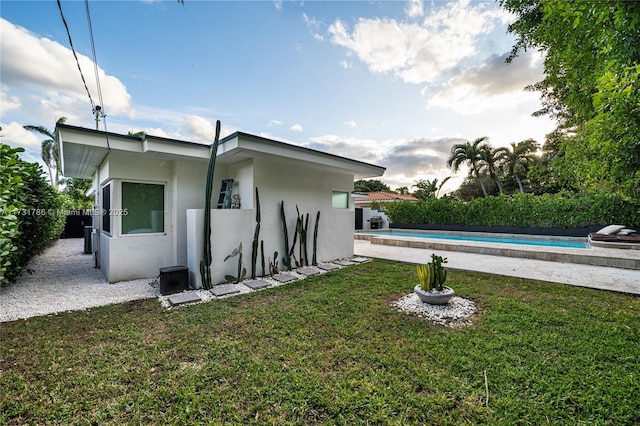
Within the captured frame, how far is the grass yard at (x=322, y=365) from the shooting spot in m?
2.22

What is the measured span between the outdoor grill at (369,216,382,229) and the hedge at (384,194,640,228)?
5.64ft

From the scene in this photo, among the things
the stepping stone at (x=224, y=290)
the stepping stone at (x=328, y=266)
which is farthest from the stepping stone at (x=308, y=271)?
the stepping stone at (x=224, y=290)

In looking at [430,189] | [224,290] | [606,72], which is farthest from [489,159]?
[224,290]

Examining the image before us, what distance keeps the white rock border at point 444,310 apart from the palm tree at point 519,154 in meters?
23.6

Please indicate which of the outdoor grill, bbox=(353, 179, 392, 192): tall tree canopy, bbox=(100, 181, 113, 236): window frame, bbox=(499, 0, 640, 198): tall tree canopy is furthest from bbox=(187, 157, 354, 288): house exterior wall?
bbox=(353, 179, 392, 192): tall tree canopy

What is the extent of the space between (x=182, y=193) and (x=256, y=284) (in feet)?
10.1

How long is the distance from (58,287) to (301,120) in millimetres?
9358

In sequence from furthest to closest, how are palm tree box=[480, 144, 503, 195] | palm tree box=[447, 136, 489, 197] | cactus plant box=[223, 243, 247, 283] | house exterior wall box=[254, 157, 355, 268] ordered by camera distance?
palm tree box=[480, 144, 503, 195]
palm tree box=[447, 136, 489, 197]
house exterior wall box=[254, 157, 355, 268]
cactus plant box=[223, 243, 247, 283]

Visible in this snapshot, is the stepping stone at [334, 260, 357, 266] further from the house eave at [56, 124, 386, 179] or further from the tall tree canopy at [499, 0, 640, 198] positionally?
the tall tree canopy at [499, 0, 640, 198]

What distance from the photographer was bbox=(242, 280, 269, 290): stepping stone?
585 centimetres

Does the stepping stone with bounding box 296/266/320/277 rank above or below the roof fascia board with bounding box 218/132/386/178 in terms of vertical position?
below

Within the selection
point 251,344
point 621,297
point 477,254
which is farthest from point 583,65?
point 477,254

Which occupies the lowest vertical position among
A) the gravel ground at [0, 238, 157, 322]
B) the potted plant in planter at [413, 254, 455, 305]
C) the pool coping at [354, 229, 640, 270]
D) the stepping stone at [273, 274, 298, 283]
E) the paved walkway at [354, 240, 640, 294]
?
the paved walkway at [354, 240, 640, 294]

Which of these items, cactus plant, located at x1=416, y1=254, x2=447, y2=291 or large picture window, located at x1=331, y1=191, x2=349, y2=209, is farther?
large picture window, located at x1=331, y1=191, x2=349, y2=209
